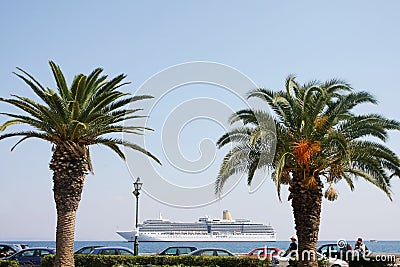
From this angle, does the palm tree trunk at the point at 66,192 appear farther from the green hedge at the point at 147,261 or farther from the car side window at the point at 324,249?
the car side window at the point at 324,249

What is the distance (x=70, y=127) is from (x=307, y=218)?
9875 mm

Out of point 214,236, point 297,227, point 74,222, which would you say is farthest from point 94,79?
point 214,236

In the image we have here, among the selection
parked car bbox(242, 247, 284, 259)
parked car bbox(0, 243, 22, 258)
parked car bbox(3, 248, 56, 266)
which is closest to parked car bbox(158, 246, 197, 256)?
parked car bbox(242, 247, 284, 259)

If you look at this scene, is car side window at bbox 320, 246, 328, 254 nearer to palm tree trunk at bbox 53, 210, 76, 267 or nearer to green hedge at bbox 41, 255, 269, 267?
green hedge at bbox 41, 255, 269, 267

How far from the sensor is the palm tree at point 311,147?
67.6 feet

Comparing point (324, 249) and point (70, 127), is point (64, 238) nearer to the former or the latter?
point (70, 127)

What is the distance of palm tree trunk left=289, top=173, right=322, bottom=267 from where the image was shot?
20.6 meters

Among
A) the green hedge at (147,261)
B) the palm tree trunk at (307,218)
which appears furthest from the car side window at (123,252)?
the palm tree trunk at (307,218)

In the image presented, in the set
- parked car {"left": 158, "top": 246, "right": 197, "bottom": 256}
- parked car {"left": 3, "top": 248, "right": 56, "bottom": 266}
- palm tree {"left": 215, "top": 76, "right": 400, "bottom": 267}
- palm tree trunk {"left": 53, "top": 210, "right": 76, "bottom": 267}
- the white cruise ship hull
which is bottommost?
the white cruise ship hull

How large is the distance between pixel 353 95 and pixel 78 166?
1114 cm

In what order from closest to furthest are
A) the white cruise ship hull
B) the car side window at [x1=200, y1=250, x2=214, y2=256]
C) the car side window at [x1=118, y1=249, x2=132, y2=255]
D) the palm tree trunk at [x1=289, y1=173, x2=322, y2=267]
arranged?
the palm tree trunk at [x1=289, y1=173, x2=322, y2=267], the car side window at [x1=200, y1=250, x2=214, y2=256], the car side window at [x1=118, y1=249, x2=132, y2=255], the white cruise ship hull

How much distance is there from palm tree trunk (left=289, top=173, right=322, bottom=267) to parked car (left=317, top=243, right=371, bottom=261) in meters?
3.65

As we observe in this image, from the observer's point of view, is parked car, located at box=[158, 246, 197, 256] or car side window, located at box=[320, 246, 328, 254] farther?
parked car, located at box=[158, 246, 197, 256]

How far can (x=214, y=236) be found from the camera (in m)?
107
